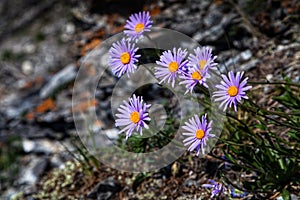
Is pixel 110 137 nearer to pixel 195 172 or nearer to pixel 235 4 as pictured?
pixel 195 172

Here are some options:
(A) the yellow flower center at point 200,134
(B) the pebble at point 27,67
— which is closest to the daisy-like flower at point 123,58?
(A) the yellow flower center at point 200,134

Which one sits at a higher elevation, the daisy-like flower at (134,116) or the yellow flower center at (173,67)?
the yellow flower center at (173,67)

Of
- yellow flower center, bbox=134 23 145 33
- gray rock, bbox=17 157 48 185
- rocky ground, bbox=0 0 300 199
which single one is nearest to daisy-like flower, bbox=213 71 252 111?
yellow flower center, bbox=134 23 145 33

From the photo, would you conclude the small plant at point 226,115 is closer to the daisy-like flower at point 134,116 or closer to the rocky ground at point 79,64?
the daisy-like flower at point 134,116

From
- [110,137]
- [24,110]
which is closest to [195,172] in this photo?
[110,137]

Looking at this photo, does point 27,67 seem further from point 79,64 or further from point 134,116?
point 134,116

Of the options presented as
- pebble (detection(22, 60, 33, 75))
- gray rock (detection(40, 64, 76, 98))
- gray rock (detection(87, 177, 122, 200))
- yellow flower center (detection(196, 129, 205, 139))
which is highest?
pebble (detection(22, 60, 33, 75))

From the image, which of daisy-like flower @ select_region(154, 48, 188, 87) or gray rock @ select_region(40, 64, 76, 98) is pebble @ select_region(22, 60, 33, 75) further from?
daisy-like flower @ select_region(154, 48, 188, 87)
